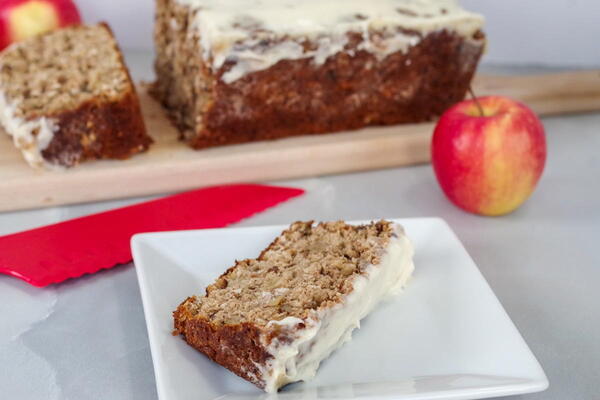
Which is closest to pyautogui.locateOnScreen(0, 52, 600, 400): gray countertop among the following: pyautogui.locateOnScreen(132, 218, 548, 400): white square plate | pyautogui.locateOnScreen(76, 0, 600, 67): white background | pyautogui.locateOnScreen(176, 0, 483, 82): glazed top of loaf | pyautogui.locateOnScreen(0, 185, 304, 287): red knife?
pyautogui.locateOnScreen(0, 185, 304, 287): red knife

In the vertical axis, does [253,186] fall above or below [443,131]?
below

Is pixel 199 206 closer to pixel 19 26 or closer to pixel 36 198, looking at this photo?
pixel 36 198

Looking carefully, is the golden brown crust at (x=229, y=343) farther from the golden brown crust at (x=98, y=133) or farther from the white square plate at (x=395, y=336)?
the golden brown crust at (x=98, y=133)

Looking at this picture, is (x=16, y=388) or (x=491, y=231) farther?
(x=491, y=231)

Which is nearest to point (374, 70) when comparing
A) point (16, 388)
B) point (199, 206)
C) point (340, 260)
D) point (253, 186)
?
point (253, 186)

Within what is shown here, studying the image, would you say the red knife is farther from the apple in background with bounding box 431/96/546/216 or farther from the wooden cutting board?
Result: the apple in background with bounding box 431/96/546/216

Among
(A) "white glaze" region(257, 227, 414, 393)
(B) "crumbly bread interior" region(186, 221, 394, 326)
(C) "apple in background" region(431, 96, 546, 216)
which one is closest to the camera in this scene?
(A) "white glaze" region(257, 227, 414, 393)

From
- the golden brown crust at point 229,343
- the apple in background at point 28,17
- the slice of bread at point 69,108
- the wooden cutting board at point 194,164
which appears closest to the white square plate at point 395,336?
the golden brown crust at point 229,343

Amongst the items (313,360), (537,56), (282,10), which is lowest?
(537,56)
